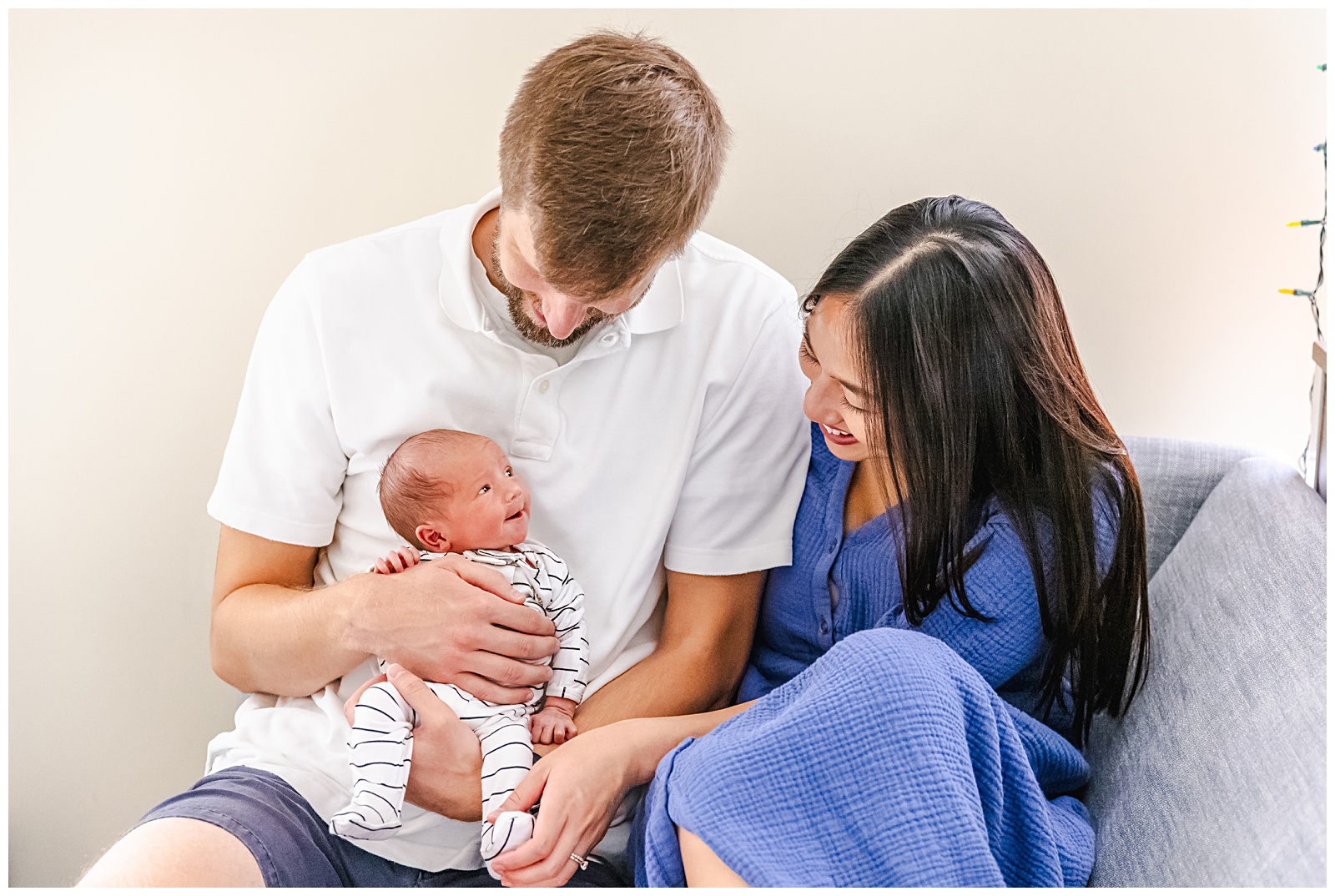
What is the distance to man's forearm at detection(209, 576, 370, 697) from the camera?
1299mm

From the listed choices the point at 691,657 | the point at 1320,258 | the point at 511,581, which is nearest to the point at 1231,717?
the point at 691,657

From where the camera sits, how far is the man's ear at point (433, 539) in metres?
1.30

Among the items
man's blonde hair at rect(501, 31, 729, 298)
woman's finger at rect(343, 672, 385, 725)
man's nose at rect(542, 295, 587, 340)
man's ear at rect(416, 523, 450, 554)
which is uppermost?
man's blonde hair at rect(501, 31, 729, 298)

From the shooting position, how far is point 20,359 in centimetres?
172

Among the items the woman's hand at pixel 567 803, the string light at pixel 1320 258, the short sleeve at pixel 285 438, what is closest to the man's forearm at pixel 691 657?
the woman's hand at pixel 567 803

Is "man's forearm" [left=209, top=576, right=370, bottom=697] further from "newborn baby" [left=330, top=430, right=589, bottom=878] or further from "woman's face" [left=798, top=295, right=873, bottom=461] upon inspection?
"woman's face" [left=798, top=295, right=873, bottom=461]

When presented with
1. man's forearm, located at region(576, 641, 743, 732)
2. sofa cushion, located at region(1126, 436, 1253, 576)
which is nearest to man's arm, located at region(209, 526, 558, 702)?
man's forearm, located at region(576, 641, 743, 732)

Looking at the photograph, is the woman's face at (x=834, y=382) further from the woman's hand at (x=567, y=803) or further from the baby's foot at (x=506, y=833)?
the baby's foot at (x=506, y=833)

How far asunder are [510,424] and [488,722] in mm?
389

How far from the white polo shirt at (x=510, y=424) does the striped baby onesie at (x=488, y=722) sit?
→ 64 mm

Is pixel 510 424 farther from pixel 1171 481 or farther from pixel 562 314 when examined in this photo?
pixel 1171 481

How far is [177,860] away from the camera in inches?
42.9

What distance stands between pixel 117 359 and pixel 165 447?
0.17m

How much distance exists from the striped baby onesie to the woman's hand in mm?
25
